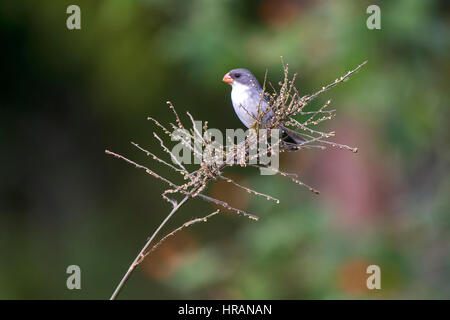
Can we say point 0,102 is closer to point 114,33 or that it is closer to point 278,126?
point 114,33

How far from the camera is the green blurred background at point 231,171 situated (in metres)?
6.21

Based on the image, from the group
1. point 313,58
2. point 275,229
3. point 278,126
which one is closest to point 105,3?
point 313,58

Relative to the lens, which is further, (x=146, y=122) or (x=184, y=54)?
(x=146, y=122)

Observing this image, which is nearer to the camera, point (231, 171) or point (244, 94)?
point (244, 94)

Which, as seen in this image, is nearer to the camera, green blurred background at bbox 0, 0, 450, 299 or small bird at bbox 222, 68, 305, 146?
small bird at bbox 222, 68, 305, 146

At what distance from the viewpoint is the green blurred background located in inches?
244

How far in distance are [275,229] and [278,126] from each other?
13.6 feet

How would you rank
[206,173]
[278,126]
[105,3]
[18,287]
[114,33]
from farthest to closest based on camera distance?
[18,287], [114,33], [105,3], [278,126], [206,173]

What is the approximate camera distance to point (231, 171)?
786cm

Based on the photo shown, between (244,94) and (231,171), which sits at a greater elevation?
(231,171)

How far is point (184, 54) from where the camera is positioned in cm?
637

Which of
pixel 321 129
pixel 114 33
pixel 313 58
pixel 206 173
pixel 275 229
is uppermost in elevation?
pixel 114 33

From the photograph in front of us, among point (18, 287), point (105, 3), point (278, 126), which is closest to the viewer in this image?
point (278, 126)

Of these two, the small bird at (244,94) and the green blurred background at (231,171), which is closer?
the small bird at (244,94)
